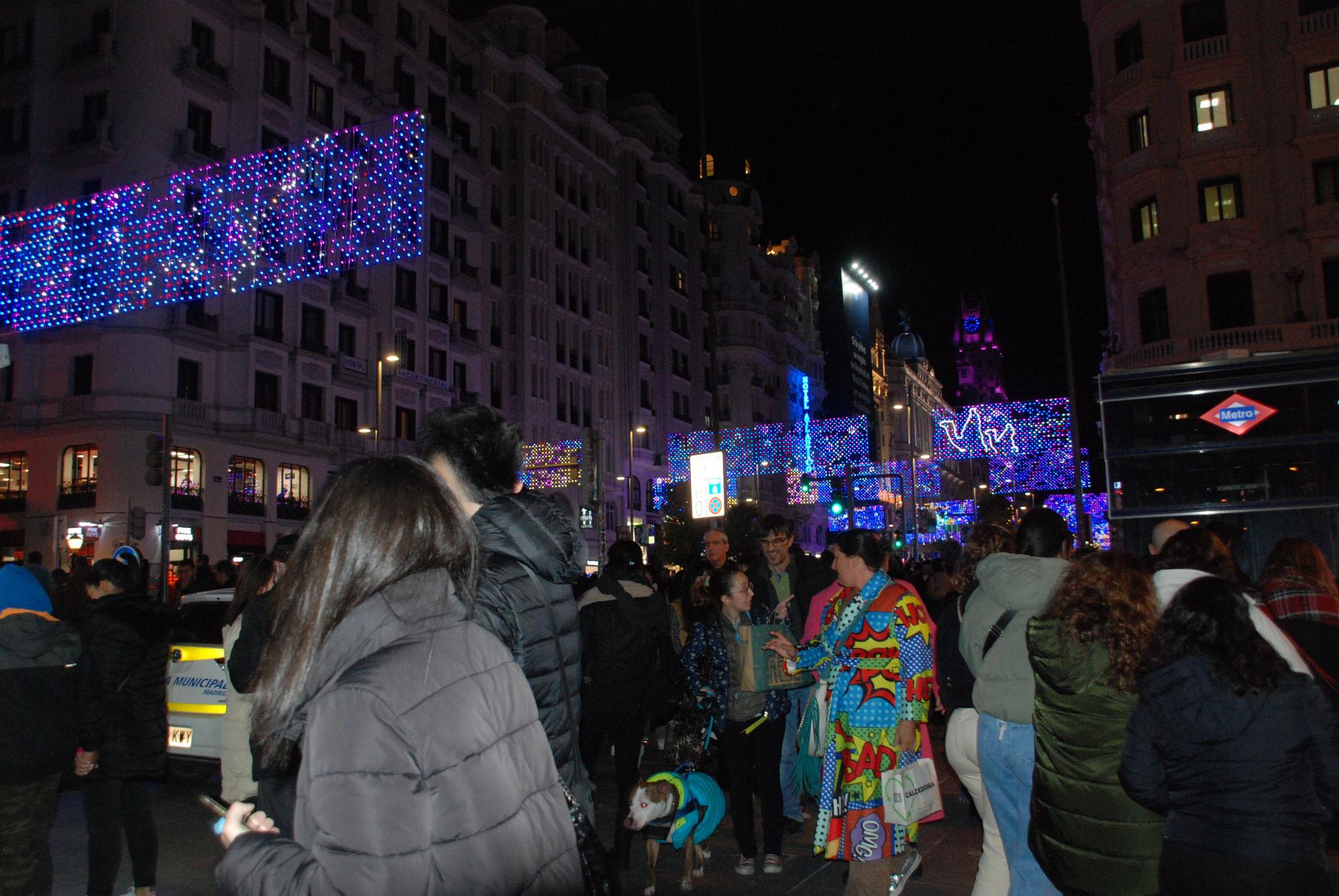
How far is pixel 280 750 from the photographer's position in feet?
6.93

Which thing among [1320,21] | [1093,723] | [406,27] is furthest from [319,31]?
[1093,723]

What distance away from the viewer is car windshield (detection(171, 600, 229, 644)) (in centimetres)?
895

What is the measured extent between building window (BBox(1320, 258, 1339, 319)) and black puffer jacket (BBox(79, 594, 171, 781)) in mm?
29777

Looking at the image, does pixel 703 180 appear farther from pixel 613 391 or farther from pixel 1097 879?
pixel 613 391

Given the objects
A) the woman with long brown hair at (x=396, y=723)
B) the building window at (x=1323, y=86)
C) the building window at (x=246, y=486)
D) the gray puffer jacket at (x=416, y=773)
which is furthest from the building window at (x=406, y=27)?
the gray puffer jacket at (x=416, y=773)

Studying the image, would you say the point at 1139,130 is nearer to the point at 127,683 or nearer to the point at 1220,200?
the point at 1220,200

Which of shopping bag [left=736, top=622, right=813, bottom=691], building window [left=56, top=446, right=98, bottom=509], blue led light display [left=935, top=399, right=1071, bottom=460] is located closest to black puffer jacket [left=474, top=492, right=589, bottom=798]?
shopping bag [left=736, top=622, right=813, bottom=691]

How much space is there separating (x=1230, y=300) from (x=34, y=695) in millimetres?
30271

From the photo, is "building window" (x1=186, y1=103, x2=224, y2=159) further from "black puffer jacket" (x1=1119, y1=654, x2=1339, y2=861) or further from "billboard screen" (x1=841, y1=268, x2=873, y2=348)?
"black puffer jacket" (x1=1119, y1=654, x2=1339, y2=861)

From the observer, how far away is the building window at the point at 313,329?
3869 cm

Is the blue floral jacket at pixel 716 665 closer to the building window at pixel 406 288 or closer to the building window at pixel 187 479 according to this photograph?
the building window at pixel 187 479

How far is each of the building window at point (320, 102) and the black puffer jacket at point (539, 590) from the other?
39532 millimetres

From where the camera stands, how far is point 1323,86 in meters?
27.3

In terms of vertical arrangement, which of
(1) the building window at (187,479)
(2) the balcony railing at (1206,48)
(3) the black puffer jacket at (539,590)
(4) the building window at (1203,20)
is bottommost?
(3) the black puffer jacket at (539,590)
